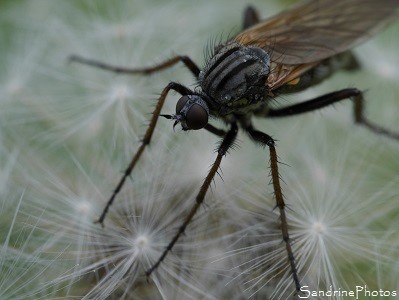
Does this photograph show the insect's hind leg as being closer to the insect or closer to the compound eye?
the insect

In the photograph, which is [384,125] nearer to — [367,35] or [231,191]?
[367,35]

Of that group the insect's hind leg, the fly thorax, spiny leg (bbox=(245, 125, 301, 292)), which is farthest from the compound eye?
the insect's hind leg

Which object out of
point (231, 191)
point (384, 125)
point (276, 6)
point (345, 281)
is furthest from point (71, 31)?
point (345, 281)

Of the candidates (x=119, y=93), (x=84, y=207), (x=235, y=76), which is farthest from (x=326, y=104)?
(x=84, y=207)

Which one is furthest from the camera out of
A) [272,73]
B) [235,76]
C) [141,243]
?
[272,73]

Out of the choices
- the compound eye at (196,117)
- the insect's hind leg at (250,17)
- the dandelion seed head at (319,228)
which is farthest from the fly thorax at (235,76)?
the insect's hind leg at (250,17)

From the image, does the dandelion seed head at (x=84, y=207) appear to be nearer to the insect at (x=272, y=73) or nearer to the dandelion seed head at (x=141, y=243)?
the insect at (x=272, y=73)

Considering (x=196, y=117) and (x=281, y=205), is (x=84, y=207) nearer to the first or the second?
(x=196, y=117)
